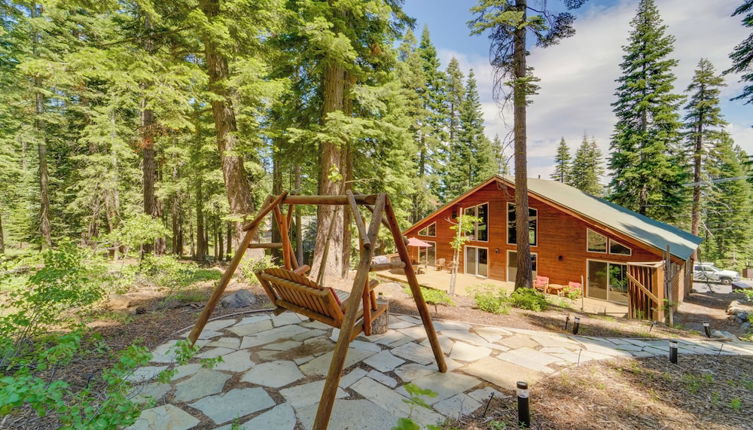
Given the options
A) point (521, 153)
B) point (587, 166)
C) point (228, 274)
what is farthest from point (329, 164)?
point (587, 166)

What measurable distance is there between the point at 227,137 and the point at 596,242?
1481 centimetres

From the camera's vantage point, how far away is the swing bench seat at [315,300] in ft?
9.00

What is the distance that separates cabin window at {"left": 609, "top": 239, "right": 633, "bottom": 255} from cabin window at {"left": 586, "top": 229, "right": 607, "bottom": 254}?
203mm

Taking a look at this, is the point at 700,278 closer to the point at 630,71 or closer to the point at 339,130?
the point at 630,71

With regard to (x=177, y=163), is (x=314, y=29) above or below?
above

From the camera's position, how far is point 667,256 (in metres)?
7.56

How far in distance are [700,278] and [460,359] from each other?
28.7 m

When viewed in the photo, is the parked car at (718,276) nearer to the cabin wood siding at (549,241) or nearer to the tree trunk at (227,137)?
the cabin wood siding at (549,241)

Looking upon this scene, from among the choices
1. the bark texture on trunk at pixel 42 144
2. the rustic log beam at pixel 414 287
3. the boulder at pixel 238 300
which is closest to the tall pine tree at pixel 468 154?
the boulder at pixel 238 300

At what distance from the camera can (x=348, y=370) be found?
121 inches

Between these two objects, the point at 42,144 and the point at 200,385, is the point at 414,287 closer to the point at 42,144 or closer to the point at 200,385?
the point at 200,385

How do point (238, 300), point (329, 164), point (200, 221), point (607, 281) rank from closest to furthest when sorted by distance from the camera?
point (238, 300) < point (329, 164) < point (607, 281) < point (200, 221)

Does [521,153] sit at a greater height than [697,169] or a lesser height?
lesser

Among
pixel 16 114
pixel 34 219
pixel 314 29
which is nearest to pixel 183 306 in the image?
pixel 314 29
